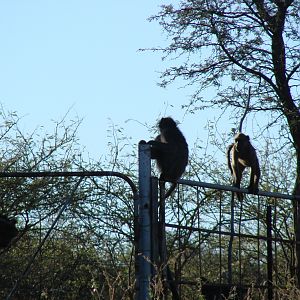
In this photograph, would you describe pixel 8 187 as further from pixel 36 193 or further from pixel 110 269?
pixel 110 269

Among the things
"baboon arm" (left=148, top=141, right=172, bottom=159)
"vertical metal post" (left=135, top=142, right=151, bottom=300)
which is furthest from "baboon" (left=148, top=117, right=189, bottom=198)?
"vertical metal post" (left=135, top=142, right=151, bottom=300)

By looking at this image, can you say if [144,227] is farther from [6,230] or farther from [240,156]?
[240,156]

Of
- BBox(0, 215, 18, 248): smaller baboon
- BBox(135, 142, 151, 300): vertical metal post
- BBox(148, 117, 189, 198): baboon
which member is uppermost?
BBox(148, 117, 189, 198): baboon

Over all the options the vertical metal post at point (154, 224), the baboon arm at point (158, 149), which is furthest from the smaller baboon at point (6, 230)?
the baboon arm at point (158, 149)

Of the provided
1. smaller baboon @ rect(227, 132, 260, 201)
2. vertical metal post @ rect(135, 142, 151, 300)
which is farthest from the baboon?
vertical metal post @ rect(135, 142, 151, 300)

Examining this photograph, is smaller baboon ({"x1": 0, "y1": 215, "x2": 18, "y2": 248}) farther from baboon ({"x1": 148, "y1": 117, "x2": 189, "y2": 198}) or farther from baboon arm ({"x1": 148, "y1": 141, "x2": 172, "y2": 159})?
baboon arm ({"x1": 148, "y1": 141, "x2": 172, "y2": 159})

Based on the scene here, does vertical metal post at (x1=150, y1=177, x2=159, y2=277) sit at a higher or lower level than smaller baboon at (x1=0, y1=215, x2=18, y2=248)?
higher

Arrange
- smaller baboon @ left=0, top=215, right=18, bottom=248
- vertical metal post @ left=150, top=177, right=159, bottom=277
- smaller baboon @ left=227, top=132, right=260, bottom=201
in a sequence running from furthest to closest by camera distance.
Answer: smaller baboon @ left=227, top=132, right=260, bottom=201
vertical metal post @ left=150, top=177, right=159, bottom=277
smaller baboon @ left=0, top=215, right=18, bottom=248

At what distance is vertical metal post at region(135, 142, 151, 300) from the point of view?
8.20 m

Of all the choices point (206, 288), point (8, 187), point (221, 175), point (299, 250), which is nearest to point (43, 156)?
point (8, 187)

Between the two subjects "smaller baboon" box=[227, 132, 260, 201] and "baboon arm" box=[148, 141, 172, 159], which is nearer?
"baboon arm" box=[148, 141, 172, 159]

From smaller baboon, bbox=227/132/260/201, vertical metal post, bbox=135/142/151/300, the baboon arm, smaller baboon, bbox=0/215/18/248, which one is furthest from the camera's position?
smaller baboon, bbox=227/132/260/201

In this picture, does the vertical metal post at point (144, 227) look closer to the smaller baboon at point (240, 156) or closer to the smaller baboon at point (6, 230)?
the smaller baboon at point (6, 230)

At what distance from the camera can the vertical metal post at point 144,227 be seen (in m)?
8.20
